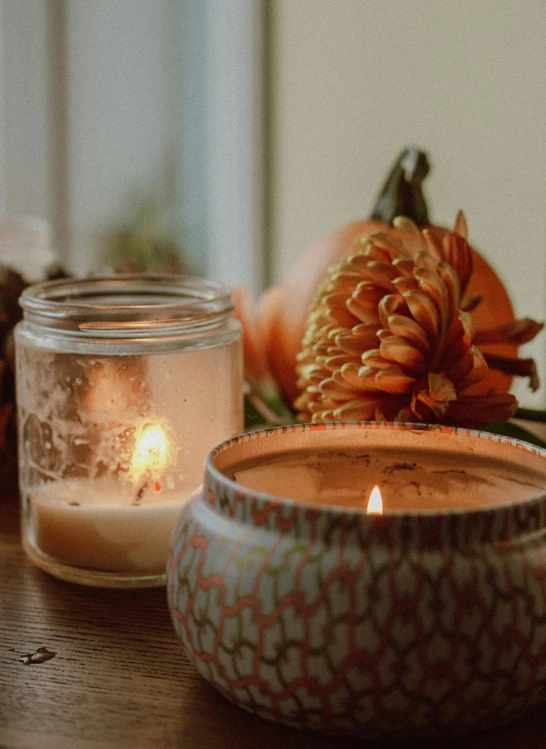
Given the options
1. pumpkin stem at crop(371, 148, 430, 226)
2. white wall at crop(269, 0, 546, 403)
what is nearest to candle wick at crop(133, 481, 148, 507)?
pumpkin stem at crop(371, 148, 430, 226)

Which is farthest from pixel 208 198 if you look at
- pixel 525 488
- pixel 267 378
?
pixel 525 488

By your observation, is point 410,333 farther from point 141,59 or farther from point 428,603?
point 141,59

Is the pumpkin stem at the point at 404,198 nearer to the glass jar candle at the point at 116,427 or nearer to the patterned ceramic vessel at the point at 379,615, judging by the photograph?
the glass jar candle at the point at 116,427

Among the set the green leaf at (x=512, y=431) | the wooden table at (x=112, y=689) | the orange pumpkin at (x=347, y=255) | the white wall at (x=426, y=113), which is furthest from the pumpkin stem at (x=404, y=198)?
the white wall at (x=426, y=113)

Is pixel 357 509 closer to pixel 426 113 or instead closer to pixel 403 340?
pixel 403 340

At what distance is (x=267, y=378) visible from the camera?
59 cm

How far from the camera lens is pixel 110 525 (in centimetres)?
37

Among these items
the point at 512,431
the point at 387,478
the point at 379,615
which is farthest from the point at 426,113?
the point at 379,615

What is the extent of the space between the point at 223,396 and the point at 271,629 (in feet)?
0.59

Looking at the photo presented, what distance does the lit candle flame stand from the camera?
0.38 m

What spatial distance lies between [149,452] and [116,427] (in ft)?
0.06

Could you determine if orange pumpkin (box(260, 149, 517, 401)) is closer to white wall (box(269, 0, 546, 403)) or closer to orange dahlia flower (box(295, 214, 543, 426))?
orange dahlia flower (box(295, 214, 543, 426))

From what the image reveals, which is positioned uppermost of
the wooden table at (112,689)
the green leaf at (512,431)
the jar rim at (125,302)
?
the jar rim at (125,302)

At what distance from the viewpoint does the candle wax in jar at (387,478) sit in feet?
1.04
